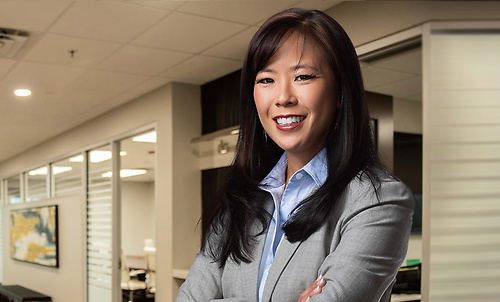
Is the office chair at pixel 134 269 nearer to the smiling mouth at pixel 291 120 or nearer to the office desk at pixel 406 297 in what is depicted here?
the office desk at pixel 406 297

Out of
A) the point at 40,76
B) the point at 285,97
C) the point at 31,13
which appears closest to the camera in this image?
the point at 285,97

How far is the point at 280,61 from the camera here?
76 centimetres

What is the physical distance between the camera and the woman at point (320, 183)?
743mm

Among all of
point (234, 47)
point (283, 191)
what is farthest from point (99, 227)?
point (283, 191)

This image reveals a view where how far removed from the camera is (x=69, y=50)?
342 centimetres

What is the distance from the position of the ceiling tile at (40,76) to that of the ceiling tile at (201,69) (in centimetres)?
63

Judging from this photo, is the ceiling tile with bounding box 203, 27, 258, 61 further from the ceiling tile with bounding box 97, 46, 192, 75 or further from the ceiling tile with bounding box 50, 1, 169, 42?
the ceiling tile with bounding box 50, 1, 169, 42

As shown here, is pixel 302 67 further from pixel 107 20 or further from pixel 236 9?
pixel 107 20

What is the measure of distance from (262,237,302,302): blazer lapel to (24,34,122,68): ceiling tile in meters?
2.70

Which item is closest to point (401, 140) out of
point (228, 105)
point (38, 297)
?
point (228, 105)

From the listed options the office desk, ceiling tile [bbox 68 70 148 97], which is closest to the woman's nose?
the office desk

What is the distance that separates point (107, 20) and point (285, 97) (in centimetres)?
237

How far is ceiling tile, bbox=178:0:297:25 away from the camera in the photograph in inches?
106

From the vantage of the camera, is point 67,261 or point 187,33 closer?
point 187,33
